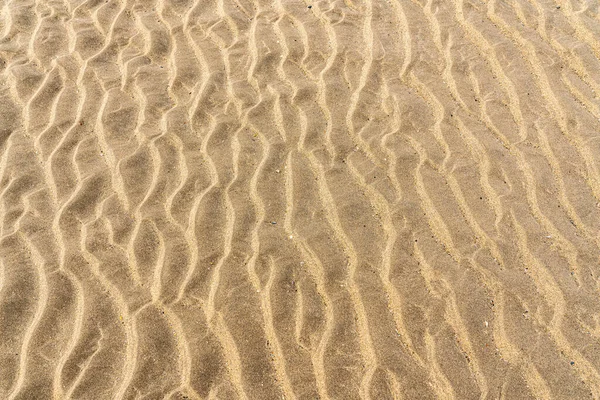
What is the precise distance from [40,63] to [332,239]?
2.79 meters

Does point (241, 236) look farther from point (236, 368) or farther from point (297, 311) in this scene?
point (236, 368)

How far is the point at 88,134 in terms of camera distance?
379 centimetres

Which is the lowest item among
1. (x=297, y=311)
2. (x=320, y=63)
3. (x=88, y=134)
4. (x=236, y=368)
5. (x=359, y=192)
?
(x=236, y=368)

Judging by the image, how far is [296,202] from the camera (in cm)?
339

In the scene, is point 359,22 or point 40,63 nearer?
point 40,63

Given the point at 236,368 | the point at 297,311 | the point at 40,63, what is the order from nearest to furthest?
the point at 236,368, the point at 297,311, the point at 40,63

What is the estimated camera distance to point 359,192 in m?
3.47

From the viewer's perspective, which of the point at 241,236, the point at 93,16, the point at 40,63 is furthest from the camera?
the point at 93,16

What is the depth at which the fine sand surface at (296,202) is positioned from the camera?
2.75 metres

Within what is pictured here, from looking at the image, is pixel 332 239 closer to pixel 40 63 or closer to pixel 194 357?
pixel 194 357

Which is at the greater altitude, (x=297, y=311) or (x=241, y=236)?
(x=241, y=236)

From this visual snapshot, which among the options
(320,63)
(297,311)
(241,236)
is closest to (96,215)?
(241,236)

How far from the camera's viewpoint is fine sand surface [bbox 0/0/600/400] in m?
2.75

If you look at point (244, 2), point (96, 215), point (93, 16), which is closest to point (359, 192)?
point (96, 215)
